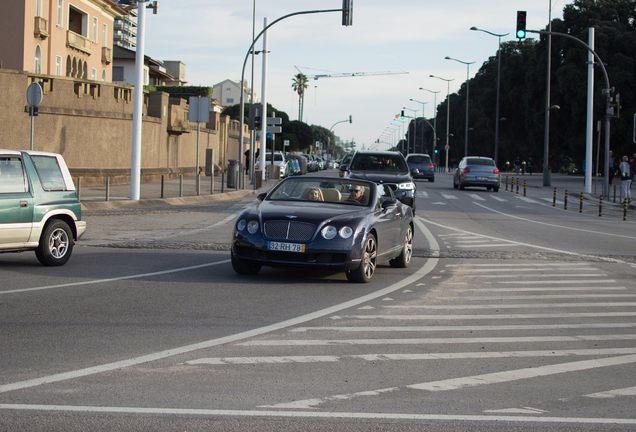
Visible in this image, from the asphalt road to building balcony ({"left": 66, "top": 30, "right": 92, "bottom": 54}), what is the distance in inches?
1403

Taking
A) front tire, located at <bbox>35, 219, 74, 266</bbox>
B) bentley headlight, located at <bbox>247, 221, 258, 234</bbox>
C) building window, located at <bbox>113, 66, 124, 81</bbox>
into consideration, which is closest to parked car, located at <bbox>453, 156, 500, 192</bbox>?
front tire, located at <bbox>35, 219, 74, 266</bbox>

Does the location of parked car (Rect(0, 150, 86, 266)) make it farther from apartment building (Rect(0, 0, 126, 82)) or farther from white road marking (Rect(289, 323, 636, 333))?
apartment building (Rect(0, 0, 126, 82))

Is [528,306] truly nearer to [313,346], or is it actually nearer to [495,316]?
[495,316]

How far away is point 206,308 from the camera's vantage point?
25.5 ft

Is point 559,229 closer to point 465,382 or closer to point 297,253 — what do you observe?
point 297,253

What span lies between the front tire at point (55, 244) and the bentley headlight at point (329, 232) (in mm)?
3986

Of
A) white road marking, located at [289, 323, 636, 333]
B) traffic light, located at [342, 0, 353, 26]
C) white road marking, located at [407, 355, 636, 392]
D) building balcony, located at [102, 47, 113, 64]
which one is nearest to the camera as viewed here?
white road marking, located at [407, 355, 636, 392]

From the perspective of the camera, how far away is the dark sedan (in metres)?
9.30

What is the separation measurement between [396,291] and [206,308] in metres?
2.53

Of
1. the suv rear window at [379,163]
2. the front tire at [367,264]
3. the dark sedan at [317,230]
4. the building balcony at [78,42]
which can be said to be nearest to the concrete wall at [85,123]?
the building balcony at [78,42]

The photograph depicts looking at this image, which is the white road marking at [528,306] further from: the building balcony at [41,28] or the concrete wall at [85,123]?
the building balcony at [41,28]

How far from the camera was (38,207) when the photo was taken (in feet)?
34.0

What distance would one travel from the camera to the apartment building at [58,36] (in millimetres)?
39469

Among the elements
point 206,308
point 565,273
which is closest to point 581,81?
point 565,273
